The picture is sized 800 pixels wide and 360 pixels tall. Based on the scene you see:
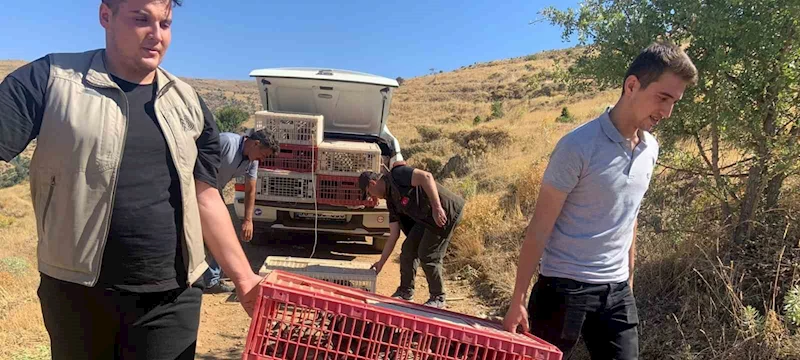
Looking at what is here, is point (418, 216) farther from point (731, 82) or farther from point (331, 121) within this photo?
point (331, 121)

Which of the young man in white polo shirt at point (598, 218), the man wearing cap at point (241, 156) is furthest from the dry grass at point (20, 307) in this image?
the young man in white polo shirt at point (598, 218)

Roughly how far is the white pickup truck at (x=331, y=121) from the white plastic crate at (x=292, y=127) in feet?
2.00

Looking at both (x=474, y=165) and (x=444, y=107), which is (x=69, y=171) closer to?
(x=474, y=165)

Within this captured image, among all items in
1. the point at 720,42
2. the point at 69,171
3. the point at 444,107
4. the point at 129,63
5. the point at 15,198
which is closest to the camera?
the point at 69,171

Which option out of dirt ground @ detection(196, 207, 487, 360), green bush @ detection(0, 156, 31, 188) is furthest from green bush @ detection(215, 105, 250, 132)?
dirt ground @ detection(196, 207, 487, 360)

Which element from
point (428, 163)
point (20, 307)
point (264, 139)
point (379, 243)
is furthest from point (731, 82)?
point (428, 163)

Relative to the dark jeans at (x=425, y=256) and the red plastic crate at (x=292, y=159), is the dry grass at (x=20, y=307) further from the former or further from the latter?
the dark jeans at (x=425, y=256)

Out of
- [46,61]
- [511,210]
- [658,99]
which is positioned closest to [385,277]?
[511,210]

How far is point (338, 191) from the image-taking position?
261 inches

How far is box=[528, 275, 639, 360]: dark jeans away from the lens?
7.92 ft

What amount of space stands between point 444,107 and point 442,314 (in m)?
35.7

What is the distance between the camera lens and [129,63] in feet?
6.03

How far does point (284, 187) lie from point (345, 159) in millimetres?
774

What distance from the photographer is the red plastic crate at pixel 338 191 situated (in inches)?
259
